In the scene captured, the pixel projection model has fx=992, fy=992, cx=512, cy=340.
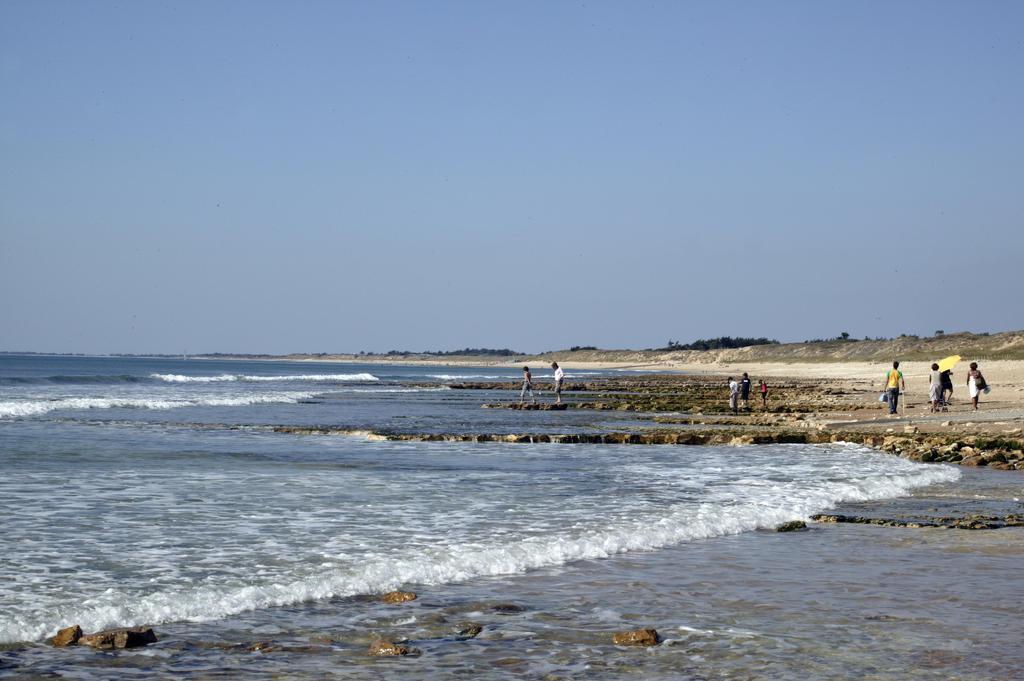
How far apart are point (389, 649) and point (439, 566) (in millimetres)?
2954

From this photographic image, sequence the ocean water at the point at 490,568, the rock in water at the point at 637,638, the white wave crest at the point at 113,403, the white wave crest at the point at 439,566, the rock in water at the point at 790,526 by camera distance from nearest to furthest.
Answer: the ocean water at the point at 490,568, the rock in water at the point at 637,638, the white wave crest at the point at 439,566, the rock in water at the point at 790,526, the white wave crest at the point at 113,403

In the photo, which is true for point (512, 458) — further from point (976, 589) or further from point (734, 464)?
point (976, 589)

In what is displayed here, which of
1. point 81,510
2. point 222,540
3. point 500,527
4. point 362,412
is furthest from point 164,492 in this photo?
point 362,412

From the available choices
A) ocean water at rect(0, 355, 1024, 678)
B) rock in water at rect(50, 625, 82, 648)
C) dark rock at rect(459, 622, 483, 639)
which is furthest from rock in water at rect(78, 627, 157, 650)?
dark rock at rect(459, 622, 483, 639)

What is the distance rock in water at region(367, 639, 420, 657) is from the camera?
687cm

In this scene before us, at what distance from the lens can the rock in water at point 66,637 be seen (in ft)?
23.2

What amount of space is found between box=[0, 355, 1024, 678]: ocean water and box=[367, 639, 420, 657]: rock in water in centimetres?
18

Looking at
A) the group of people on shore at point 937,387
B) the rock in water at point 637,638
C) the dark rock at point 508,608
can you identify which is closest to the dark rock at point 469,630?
the dark rock at point 508,608

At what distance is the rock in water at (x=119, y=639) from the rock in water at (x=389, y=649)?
5.40 ft

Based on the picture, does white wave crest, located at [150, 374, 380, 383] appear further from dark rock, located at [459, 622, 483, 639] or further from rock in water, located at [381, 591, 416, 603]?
dark rock, located at [459, 622, 483, 639]

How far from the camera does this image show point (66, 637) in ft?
23.3

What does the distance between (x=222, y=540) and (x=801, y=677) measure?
7.00 meters

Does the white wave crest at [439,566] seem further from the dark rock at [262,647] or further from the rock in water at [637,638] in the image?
the rock in water at [637,638]

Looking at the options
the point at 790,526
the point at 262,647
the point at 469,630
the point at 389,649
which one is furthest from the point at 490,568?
the point at 790,526
